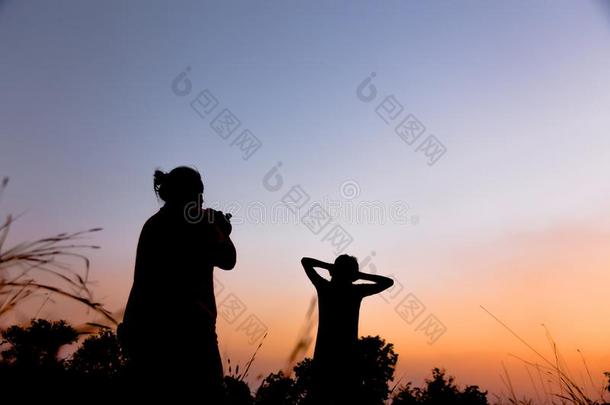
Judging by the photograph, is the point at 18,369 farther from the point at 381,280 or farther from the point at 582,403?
the point at 381,280

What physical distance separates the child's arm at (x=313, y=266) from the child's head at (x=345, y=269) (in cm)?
14

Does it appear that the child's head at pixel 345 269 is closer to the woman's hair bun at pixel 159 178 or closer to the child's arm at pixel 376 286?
the child's arm at pixel 376 286

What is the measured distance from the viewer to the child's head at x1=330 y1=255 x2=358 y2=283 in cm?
592

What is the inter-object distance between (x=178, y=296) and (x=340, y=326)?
2948 mm

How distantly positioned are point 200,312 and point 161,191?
925 millimetres

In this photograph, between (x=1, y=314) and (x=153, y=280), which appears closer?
(x=1, y=314)

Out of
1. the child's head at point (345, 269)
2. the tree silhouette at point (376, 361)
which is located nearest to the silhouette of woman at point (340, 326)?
the child's head at point (345, 269)

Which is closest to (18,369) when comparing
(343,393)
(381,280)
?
(343,393)

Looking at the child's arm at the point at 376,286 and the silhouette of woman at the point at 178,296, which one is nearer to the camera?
the silhouette of woman at the point at 178,296

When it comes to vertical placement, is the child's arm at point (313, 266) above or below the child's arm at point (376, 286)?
above

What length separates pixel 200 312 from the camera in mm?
3293

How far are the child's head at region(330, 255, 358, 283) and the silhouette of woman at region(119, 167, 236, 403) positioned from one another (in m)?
2.69

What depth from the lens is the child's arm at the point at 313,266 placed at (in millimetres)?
6082

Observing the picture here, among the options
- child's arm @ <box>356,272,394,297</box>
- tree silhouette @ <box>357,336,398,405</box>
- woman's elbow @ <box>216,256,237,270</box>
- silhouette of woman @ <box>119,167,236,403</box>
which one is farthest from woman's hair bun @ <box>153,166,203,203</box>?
Result: tree silhouette @ <box>357,336,398,405</box>
